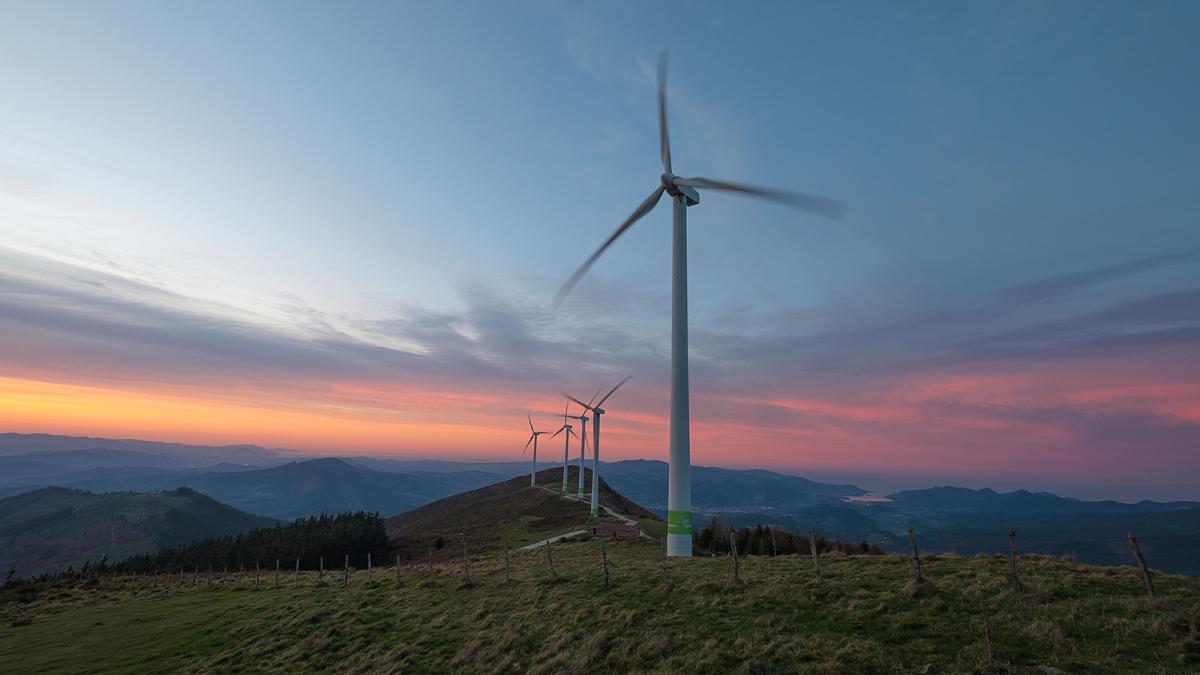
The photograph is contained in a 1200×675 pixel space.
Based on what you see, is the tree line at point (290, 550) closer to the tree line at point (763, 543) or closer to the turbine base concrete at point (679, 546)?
the tree line at point (763, 543)

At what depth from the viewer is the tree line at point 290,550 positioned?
100 meters

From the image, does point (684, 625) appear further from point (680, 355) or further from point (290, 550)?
point (290, 550)

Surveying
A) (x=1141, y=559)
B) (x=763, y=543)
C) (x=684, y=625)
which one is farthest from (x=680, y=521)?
(x=1141, y=559)

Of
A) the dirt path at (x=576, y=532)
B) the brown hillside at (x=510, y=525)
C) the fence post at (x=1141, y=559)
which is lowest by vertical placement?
the brown hillside at (x=510, y=525)

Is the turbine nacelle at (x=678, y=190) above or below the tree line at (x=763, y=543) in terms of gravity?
above

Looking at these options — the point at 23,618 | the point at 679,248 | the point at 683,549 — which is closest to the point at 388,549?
the point at 23,618

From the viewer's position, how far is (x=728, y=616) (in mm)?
22469

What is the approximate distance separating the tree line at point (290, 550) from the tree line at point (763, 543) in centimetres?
6491

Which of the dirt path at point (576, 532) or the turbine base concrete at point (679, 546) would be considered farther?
the dirt path at point (576, 532)

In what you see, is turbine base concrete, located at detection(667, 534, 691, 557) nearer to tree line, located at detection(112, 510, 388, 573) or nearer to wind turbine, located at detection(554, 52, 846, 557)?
wind turbine, located at detection(554, 52, 846, 557)

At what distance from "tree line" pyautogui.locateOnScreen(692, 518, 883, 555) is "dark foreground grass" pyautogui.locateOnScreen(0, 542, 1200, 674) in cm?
1689

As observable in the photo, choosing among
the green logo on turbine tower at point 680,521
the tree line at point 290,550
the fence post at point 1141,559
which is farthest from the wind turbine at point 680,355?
the tree line at point 290,550

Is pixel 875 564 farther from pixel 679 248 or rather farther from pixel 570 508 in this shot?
pixel 570 508

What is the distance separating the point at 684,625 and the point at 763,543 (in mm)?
33605
